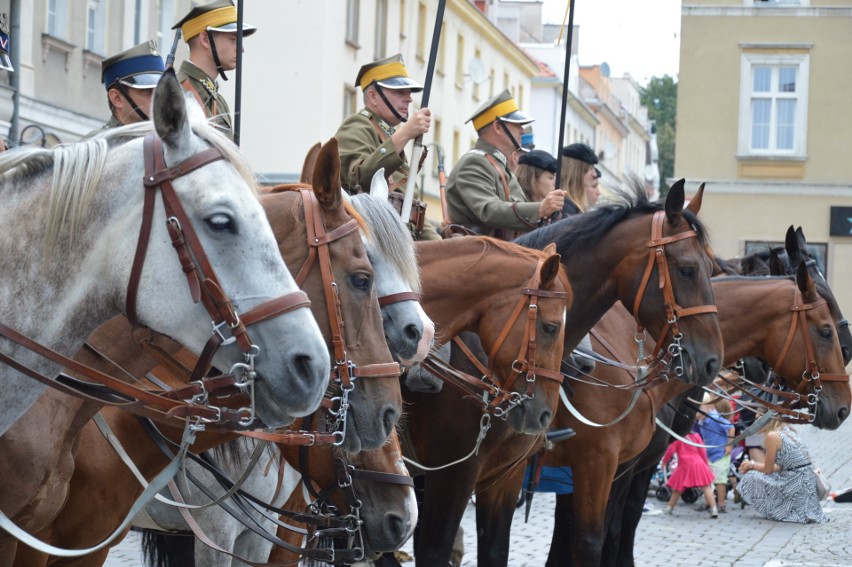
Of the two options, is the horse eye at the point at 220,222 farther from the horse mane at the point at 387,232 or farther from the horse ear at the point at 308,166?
the horse ear at the point at 308,166

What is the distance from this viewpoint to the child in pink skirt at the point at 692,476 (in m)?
13.7

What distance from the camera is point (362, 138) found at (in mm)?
6664

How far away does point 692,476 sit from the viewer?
1382 centimetres

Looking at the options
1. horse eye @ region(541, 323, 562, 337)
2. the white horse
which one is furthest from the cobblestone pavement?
the white horse

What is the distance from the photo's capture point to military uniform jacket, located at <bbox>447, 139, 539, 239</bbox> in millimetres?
7926

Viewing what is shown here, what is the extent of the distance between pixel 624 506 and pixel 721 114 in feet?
81.0

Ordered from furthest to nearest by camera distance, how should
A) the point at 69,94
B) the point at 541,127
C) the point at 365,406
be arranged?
the point at 541,127 < the point at 69,94 < the point at 365,406

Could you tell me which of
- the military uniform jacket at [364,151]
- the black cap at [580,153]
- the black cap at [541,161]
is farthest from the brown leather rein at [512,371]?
the black cap at [580,153]

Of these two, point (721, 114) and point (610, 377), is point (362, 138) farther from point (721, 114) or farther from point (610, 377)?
point (721, 114)

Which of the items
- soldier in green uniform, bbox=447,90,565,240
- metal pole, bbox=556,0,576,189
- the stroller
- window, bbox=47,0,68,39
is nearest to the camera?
soldier in green uniform, bbox=447,90,565,240

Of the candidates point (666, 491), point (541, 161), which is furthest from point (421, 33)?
point (541, 161)

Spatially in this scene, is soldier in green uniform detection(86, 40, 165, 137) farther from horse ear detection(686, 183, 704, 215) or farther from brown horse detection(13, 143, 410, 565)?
horse ear detection(686, 183, 704, 215)

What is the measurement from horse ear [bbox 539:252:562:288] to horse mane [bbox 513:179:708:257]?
1.02m

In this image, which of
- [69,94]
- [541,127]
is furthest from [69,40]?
[541,127]
